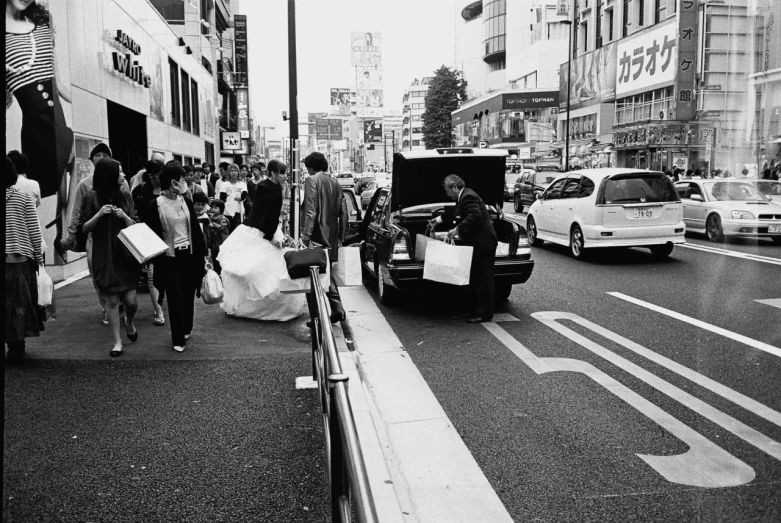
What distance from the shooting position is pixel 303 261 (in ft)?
20.1

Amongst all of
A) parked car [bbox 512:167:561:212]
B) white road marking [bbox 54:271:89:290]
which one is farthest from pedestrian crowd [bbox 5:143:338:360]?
parked car [bbox 512:167:561:212]

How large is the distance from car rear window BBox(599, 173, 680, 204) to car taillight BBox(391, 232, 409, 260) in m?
5.84

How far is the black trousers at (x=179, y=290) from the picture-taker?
6.82m

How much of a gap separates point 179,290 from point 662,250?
9.92 meters

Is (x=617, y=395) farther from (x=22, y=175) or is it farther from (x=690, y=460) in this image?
(x=22, y=175)

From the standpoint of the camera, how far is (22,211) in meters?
6.31

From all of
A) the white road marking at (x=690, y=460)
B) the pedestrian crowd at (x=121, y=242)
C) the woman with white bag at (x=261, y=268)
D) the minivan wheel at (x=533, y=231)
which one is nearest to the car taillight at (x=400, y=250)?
the pedestrian crowd at (x=121, y=242)

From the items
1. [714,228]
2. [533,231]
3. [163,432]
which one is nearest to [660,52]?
[163,432]

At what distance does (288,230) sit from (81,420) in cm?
1016

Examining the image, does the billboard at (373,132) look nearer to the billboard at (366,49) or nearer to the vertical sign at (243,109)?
the billboard at (366,49)

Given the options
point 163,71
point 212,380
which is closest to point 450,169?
point 212,380

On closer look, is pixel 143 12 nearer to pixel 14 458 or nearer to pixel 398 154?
pixel 398 154

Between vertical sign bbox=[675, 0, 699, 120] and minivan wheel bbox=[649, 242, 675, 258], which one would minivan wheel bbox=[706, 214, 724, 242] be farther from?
vertical sign bbox=[675, 0, 699, 120]

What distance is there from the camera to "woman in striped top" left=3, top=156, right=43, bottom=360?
6.23m
